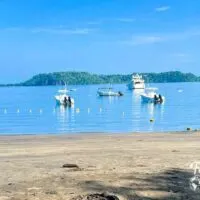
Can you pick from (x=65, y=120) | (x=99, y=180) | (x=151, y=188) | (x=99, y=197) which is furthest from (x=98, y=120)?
(x=99, y=197)

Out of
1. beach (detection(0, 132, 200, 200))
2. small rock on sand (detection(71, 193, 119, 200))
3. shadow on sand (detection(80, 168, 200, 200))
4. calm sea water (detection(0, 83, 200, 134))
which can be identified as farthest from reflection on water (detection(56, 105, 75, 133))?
small rock on sand (detection(71, 193, 119, 200))

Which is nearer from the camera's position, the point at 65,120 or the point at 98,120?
the point at 98,120

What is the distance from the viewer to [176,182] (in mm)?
9930

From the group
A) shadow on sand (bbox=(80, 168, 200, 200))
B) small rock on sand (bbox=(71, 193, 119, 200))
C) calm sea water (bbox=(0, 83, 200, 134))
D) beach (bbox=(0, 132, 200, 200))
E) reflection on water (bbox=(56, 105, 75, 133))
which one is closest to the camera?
small rock on sand (bbox=(71, 193, 119, 200))

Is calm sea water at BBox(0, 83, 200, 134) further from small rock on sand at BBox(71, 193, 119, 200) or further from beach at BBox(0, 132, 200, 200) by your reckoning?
small rock on sand at BBox(71, 193, 119, 200)

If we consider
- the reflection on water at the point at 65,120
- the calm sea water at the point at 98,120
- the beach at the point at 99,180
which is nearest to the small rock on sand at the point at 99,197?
the beach at the point at 99,180

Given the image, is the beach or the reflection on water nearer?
the beach

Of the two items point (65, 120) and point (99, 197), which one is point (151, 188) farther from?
point (65, 120)

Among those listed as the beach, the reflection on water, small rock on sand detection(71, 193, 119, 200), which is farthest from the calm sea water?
small rock on sand detection(71, 193, 119, 200)

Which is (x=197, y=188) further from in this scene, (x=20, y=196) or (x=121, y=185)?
(x=20, y=196)

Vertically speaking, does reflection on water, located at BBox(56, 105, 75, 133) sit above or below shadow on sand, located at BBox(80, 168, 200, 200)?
below

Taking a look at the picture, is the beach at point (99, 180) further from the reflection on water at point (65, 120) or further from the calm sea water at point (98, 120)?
the reflection on water at point (65, 120)

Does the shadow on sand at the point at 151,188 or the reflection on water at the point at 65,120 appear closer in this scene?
the shadow on sand at the point at 151,188

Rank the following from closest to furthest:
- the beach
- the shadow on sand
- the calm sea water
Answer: the shadow on sand
the beach
the calm sea water
